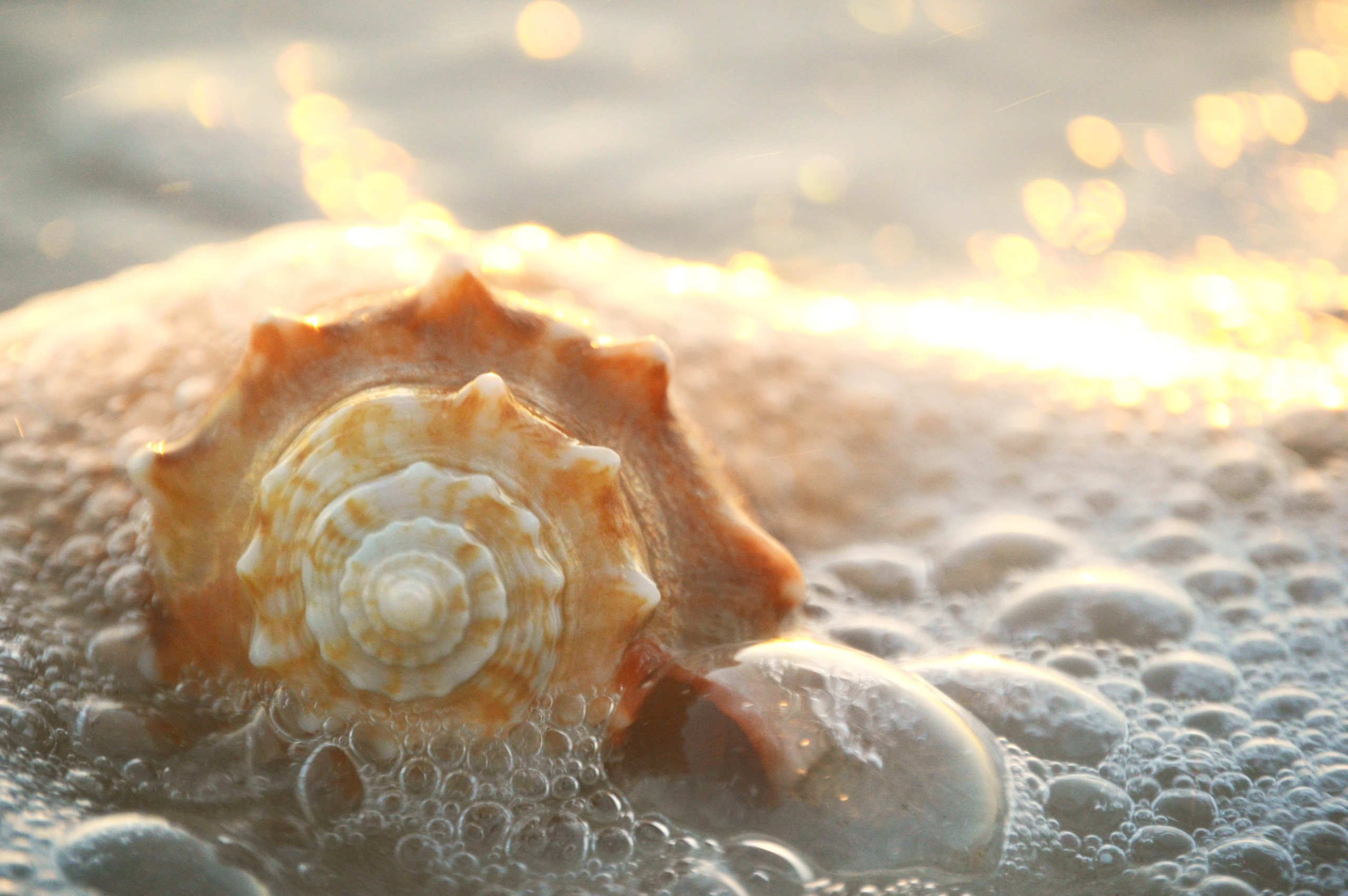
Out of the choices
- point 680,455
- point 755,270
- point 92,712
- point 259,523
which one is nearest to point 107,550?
point 92,712

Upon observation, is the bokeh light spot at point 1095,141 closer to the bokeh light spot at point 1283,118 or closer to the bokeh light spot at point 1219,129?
the bokeh light spot at point 1219,129

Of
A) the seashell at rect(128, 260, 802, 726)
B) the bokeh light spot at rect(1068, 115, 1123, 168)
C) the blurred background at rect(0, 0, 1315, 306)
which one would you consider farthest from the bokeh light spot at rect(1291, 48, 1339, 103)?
the seashell at rect(128, 260, 802, 726)

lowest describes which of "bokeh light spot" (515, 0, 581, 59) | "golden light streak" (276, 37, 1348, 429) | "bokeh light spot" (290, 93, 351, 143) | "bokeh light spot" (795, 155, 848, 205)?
"golden light streak" (276, 37, 1348, 429)

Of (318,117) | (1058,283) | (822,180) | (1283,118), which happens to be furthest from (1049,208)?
(318,117)

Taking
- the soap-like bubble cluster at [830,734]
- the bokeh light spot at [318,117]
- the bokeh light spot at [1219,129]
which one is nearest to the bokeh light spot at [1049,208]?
the bokeh light spot at [1219,129]

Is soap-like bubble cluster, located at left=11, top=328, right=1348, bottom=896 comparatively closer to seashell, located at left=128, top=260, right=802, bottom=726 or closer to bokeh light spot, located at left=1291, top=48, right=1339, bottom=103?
seashell, located at left=128, top=260, right=802, bottom=726

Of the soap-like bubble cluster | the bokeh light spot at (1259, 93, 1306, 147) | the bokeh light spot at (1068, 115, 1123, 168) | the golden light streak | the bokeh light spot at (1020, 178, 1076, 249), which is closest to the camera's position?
the soap-like bubble cluster

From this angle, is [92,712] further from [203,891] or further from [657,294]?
[657,294]
